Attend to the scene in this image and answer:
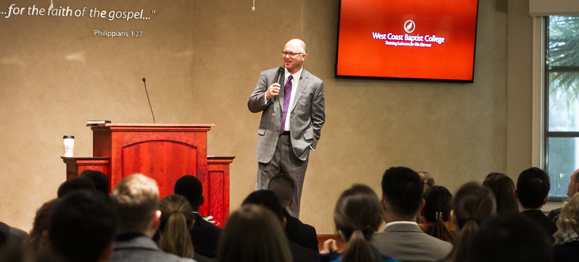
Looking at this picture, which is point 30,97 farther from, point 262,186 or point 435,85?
point 435,85

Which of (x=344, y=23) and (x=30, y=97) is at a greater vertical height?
(x=344, y=23)

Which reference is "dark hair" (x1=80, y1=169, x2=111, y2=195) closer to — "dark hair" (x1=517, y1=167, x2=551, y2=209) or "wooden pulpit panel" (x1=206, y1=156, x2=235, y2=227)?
"wooden pulpit panel" (x1=206, y1=156, x2=235, y2=227)

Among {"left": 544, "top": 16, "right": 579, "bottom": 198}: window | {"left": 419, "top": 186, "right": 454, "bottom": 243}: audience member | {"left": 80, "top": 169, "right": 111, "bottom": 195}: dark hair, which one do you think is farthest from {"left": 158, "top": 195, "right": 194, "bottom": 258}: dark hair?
{"left": 544, "top": 16, "right": 579, "bottom": 198}: window

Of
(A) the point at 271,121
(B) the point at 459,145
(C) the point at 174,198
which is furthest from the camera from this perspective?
(B) the point at 459,145

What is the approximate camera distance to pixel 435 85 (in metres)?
6.88

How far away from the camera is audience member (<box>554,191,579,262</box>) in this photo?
2553mm

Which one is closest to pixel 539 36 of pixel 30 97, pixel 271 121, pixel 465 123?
pixel 465 123

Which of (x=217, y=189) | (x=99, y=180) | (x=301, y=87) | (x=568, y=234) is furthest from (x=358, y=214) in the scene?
(x=217, y=189)

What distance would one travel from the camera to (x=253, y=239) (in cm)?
145

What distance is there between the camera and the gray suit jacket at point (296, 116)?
15.7 feet

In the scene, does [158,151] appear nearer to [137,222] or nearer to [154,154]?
[154,154]

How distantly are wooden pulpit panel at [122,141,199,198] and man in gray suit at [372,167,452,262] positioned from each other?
2.28 m

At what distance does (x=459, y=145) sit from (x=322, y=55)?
5.90ft

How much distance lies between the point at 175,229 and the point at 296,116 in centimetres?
260
